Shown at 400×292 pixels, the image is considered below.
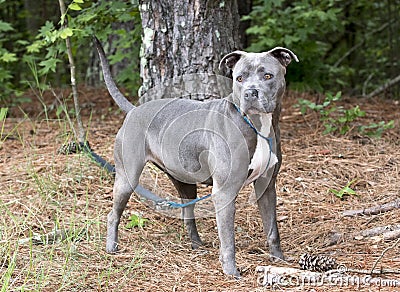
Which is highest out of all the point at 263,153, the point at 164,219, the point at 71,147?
the point at 263,153

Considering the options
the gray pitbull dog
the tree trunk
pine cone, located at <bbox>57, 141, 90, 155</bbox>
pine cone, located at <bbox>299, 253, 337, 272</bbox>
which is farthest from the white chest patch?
pine cone, located at <bbox>57, 141, 90, 155</bbox>

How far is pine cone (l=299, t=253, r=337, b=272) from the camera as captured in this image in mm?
3125

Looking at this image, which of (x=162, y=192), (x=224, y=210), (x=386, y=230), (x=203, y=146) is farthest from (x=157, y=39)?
(x=386, y=230)

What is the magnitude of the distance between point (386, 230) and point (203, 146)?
1363mm

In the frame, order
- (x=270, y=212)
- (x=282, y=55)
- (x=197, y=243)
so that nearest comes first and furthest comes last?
(x=282, y=55), (x=270, y=212), (x=197, y=243)

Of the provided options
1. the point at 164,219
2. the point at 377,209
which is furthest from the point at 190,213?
the point at 377,209

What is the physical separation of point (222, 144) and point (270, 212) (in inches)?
23.8

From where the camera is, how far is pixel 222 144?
3.25 metres

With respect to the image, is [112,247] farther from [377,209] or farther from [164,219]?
[377,209]

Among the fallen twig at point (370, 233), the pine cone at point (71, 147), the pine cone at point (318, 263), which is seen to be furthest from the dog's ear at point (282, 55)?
the pine cone at point (71, 147)

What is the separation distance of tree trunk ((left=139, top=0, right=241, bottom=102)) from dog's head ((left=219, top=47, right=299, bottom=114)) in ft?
4.98

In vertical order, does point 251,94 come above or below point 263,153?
above

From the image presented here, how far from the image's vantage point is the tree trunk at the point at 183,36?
185 inches

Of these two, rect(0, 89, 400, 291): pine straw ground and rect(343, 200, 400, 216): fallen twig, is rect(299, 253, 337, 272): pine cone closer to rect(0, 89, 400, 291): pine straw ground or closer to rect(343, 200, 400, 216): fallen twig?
rect(0, 89, 400, 291): pine straw ground
